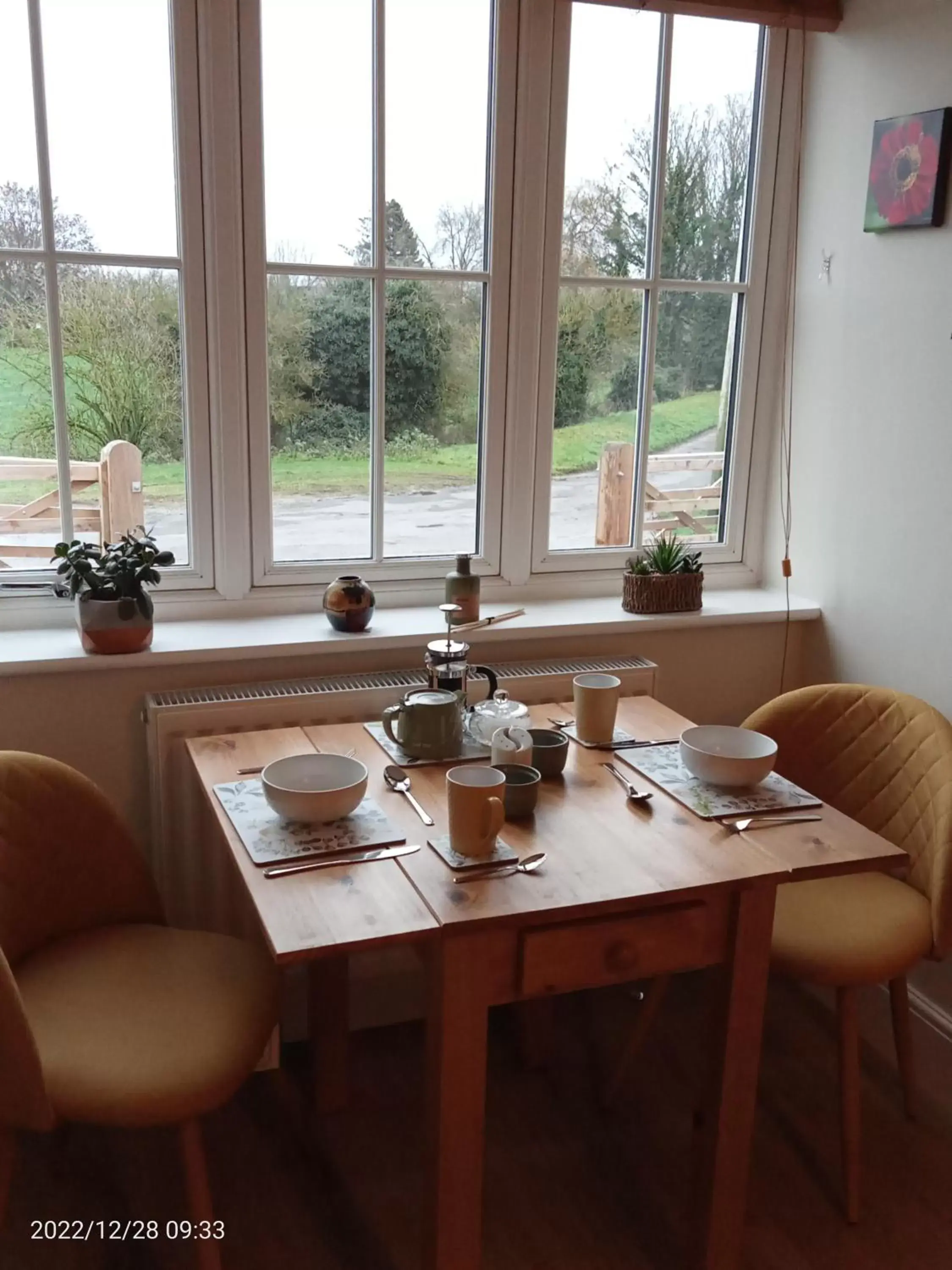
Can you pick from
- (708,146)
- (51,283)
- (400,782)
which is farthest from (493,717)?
(708,146)

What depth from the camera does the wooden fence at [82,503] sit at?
2127 mm

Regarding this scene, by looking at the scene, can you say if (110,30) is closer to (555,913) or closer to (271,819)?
(271,819)

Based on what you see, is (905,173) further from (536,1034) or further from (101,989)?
(101,989)

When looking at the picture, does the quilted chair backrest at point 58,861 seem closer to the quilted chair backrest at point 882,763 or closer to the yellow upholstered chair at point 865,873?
the yellow upholstered chair at point 865,873

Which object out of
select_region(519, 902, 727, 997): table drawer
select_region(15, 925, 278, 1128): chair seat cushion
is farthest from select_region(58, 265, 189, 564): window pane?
select_region(519, 902, 727, 997): table drawer

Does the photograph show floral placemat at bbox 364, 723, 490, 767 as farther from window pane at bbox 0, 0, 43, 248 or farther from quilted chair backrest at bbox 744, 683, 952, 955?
window pane at bbox 0, 0, 43, 248

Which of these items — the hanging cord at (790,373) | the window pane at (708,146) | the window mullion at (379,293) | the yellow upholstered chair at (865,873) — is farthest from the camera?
the hanging cord at (790,373)

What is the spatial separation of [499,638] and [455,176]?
0.98 metres

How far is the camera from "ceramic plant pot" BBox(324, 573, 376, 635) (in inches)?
86.0

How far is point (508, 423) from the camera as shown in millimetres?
2416

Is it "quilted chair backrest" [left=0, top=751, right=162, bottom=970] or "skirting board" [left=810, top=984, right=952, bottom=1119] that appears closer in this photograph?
"quilted chair backrest" [left=0, top=751, right=162, bottom=970]

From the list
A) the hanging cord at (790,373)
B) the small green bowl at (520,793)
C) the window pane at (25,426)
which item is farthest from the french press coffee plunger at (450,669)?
the hanging cord at (790,373)

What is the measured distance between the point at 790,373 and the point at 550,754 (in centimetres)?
133

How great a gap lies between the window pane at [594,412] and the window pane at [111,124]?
0.89m
